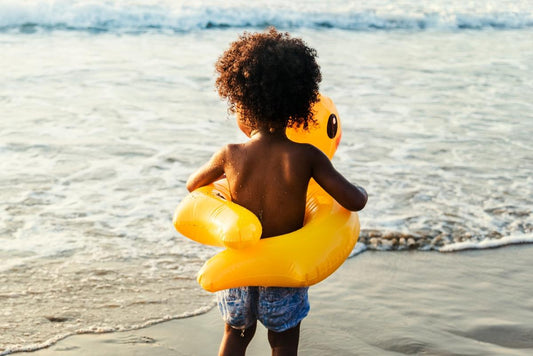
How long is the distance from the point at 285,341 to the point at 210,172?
2.22ft

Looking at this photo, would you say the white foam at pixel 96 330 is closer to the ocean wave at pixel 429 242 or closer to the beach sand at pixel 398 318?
the beach sand at pixel 398 318

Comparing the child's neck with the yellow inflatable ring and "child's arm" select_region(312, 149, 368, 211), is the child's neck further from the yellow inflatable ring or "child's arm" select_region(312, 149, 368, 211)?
the yellow inflatable ring

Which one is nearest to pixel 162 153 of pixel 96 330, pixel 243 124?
pixel 96 330

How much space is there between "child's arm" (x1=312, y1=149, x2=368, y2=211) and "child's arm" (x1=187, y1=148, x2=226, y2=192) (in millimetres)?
340

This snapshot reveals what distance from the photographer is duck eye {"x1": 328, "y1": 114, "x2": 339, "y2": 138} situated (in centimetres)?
267

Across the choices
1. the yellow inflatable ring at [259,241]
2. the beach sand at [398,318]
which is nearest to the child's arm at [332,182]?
the yellow inflatable ring at [259,241]

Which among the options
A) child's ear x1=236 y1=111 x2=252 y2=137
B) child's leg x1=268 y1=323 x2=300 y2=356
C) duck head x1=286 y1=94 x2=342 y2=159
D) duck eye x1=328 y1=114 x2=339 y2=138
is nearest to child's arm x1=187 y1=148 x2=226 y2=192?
child's ear x1=236 y1=111 x2=252 y2=137

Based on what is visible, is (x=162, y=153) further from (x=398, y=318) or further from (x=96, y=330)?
(x=398, y=318)

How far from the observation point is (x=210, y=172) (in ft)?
8.14

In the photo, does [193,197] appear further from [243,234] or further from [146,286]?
[146,286]

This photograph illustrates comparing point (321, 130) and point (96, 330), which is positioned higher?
point (321, 130)

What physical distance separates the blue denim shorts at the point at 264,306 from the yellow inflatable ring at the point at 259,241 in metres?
0.10

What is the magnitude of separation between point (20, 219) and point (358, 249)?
2.24 metres

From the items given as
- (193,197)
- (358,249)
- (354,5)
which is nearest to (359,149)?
(358,249)
